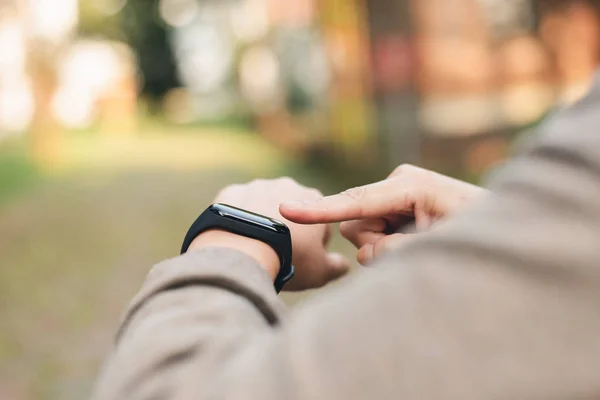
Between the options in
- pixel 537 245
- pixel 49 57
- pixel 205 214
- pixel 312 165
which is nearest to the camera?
pixel 537 245

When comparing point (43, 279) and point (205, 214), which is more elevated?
point (205, 214)

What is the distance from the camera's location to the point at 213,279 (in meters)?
0.38

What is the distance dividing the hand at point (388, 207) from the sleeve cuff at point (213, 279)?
0.12 meters

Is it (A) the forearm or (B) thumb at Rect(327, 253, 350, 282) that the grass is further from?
(A) the forearm

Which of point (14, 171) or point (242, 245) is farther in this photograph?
point (14, 171)

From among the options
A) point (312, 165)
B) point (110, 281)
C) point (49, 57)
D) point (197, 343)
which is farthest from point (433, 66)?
point (197, 343)

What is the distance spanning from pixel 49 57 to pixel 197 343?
672cm

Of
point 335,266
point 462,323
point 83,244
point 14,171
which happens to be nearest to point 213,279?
point 462,323

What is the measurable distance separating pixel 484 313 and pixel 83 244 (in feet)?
10.3

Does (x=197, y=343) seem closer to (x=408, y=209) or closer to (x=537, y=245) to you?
(x=537, y=245)

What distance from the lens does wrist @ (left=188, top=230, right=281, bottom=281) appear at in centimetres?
44

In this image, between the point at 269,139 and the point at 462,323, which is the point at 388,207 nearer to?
the point at 462,323

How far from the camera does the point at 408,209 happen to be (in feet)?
1.86

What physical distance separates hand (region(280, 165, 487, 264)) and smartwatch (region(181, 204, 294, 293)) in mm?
34
